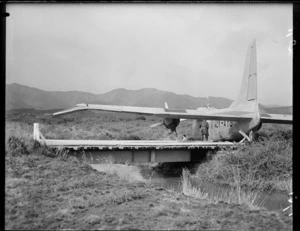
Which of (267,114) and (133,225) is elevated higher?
(267,114)

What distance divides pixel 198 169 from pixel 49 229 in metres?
11.0

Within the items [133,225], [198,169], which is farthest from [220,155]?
[133,225]

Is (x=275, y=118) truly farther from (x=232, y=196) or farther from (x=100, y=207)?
(x=100, y=207)

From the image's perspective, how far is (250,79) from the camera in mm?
14883

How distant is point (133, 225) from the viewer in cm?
423

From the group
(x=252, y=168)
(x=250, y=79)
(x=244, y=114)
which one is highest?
(x=250, y=79)

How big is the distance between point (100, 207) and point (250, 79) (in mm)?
12684

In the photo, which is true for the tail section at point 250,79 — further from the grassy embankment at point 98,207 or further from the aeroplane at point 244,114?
the grassy embankment at point 98,207

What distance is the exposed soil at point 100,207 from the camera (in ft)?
13.0

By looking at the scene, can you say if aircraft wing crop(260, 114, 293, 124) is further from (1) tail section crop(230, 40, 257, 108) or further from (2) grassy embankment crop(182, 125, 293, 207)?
(1) tail section crop(230, 40, 257, 108)

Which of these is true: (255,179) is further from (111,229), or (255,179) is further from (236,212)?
(111,229)

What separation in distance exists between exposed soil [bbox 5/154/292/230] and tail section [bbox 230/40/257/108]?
1003cm

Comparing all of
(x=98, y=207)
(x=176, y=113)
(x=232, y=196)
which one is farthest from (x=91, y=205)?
(x=176, y=113)

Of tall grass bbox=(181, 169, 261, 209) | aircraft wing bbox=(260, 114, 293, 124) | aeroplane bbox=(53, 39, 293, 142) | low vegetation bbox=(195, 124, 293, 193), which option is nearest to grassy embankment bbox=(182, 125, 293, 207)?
low vegetation bbox=(195, 124, 293, 193)
